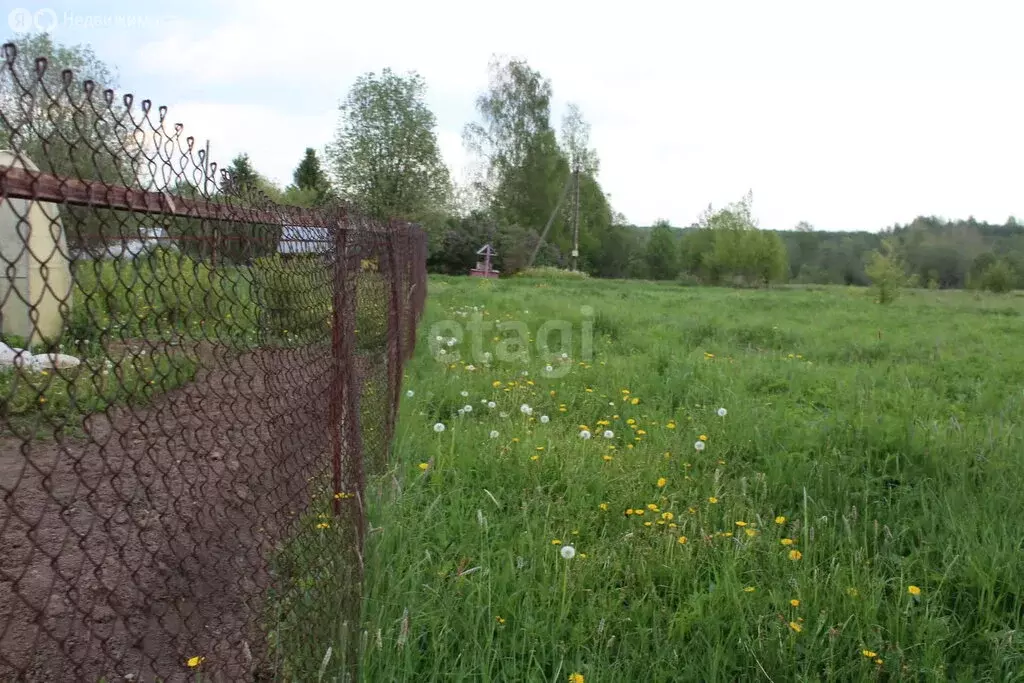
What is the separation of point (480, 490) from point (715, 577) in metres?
1.21

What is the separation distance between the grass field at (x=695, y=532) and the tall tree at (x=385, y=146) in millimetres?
23349

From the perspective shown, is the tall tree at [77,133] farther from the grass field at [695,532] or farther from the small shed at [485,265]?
the small shed at [485,265]

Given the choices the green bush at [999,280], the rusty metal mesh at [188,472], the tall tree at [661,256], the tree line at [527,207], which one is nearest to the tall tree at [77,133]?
the rusty metal mesh at [188,472]

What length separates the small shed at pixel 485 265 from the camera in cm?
2813

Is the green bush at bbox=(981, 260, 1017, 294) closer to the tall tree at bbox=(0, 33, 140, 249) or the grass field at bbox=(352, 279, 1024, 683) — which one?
the grass field at bbox=(352, 279, 1024, 683)

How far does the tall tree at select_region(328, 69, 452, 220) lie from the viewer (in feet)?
91.0

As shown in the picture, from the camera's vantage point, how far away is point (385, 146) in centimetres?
2795

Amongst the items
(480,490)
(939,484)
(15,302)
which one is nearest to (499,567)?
(480,490)

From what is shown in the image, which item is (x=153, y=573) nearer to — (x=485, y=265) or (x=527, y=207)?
(x=485, y=265)

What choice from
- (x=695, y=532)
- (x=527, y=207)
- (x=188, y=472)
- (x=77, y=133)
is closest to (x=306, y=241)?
Answer: (x=77, y=133)

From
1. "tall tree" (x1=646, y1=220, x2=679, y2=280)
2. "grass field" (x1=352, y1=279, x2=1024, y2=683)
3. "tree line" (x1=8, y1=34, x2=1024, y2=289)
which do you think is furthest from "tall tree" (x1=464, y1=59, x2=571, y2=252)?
"grass field" (x1=352, y1=279, x2=1024, y2=683)

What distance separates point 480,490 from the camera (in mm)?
3389

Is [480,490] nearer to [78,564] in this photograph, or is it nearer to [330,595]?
[330,595]

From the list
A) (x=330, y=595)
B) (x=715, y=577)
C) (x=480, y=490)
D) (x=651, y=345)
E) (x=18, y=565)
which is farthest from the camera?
(x=651, y=345)
